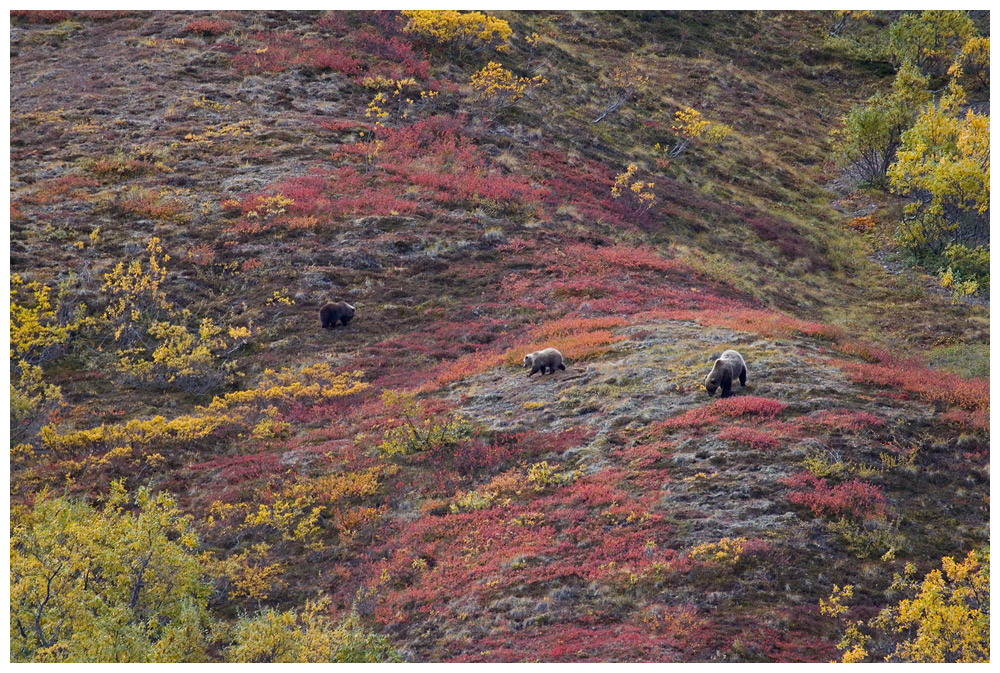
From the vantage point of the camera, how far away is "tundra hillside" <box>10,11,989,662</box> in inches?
459

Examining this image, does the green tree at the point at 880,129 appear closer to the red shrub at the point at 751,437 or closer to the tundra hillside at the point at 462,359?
the tundra hillside at the point at 462,359

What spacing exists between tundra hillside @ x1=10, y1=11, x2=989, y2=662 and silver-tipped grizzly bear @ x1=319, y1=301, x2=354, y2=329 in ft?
1.15

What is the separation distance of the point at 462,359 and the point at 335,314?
5.47m

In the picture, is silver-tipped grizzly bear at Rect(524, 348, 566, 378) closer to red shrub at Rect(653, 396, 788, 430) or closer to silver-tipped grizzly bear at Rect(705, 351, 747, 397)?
silver-tipped grizzly bear at Rect(705, 351, 747, 397)

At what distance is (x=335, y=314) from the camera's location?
26.2 metres

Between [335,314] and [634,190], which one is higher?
[634,190]

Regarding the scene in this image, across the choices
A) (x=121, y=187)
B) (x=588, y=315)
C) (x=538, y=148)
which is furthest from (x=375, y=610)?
(x=538, y=148)

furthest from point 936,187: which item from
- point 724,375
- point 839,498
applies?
point 839,498

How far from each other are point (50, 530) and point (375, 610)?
5.36m

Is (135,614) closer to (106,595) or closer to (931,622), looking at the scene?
(106,595)

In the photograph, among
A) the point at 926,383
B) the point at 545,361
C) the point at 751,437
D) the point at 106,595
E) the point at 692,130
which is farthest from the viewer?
the point at 692,130

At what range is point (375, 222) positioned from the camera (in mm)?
32344

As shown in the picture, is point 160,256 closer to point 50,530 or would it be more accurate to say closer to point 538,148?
point 50,530

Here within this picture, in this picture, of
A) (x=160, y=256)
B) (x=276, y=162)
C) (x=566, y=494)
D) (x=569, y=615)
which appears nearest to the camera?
(x=569, y=615)
